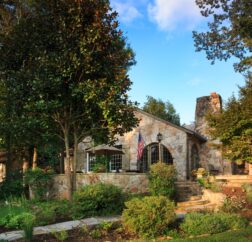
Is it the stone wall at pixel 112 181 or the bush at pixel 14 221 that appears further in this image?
the stone wall at pixel 112 181

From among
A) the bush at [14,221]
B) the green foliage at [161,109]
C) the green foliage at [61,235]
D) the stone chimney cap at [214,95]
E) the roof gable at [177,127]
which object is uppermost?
the green foliage at [161,109]

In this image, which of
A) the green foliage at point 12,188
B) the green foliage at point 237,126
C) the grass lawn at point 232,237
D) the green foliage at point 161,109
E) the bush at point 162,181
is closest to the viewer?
the grass lawn at point 232,237

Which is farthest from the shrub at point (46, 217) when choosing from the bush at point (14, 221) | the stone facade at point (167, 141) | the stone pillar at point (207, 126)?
the stone pillar at point (207, 126)

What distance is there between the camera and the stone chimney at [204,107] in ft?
77.7

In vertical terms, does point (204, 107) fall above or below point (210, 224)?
above

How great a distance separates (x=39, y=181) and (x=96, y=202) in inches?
263

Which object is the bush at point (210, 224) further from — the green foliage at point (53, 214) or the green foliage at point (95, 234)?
the green foliage at point (53, 214)

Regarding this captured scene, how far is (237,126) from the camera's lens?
15.4 metres

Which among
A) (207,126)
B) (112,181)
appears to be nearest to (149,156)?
(207,126)

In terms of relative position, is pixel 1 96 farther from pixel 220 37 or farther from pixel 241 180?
pixel 220 37

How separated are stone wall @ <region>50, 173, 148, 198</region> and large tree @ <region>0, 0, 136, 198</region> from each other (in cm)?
398

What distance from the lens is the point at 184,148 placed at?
2130cm

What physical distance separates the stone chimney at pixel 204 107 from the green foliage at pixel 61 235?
56.3 ft

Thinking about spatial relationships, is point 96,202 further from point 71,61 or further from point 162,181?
point 162,181
